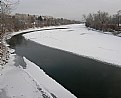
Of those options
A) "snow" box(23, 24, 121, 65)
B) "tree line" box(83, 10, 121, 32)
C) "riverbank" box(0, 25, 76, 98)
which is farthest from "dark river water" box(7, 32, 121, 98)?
"tree line" box(83, 10, 121, 32)

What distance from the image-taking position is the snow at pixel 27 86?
41.3 feet

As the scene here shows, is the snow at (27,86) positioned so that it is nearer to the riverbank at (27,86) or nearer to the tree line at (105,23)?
the riverbank at (27,86)

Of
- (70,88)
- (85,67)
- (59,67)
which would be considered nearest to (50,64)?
(59,67)

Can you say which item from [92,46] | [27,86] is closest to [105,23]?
[92,46]

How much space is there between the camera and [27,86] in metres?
13.9

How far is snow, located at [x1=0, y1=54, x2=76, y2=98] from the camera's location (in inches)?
496

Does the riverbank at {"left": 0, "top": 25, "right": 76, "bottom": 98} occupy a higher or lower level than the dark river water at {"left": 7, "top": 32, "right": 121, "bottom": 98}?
higher

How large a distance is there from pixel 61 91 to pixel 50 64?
8.73 metres

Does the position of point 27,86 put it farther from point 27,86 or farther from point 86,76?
point 86,76

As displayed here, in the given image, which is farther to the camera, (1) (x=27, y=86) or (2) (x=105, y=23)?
(2) (x=105, y=23)

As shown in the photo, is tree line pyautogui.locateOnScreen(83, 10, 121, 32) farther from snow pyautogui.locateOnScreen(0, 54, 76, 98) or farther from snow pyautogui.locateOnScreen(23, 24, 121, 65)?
snow pyautogui.locateOnScreen(0, 54, 76, 98)

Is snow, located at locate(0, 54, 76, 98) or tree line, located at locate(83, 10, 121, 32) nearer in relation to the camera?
snow, located at locate(0, 54, 76, 98)

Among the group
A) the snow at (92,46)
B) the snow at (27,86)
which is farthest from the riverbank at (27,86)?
the snow at (92,46)

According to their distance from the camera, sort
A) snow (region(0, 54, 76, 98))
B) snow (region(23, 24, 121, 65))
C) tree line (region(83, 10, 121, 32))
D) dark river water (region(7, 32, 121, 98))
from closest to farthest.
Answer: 1. snow (region(0, 54, 76, 98))
2. dark river water (region(7, 32, 121, 98))
3. snow (region(23, 24, 121, 65))
4. tree line (region(83, 10, 121, 32))
